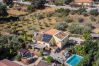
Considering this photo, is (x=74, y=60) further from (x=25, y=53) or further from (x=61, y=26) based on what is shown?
(x=61, y=26)

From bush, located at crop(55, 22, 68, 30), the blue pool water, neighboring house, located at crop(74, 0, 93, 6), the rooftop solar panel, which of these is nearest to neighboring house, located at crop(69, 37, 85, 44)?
the rooftop solar panel

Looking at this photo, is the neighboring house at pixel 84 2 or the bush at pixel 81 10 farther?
the neighboring house at pixel 84 2

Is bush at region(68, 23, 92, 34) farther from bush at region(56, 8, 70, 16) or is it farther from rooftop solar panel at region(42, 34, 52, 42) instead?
bush at region(56, 8, 70, 16)

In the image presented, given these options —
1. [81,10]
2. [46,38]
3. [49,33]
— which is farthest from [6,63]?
[81,10]

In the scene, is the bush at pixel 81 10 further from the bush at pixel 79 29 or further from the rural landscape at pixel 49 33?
the bush at pixel 79 29

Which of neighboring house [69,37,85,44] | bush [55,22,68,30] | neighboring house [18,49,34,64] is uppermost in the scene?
bush [55,22,68,30]

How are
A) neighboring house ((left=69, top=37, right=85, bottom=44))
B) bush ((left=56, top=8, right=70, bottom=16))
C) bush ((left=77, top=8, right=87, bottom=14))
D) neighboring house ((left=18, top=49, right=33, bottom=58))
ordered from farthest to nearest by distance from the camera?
1. bush ((left=56, top=8, right=70, bottom=16))
2. bush ((left=77, top=8, right=87, bottom=14))
3. neighboring house ((left=69, top=37, right=85, bottom=44))
4. neighboring house ((left=18, top=49, right=33, bottom=58))

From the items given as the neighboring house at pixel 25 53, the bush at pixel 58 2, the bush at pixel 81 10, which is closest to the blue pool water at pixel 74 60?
the neighboring house at pixel 25 53

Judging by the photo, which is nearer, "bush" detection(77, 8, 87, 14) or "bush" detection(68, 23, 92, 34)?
"bush" detection(68, 23, 92, 34)
